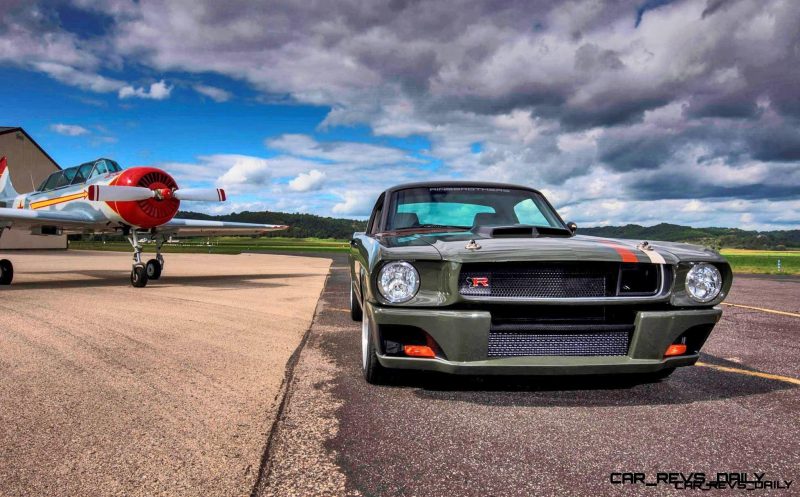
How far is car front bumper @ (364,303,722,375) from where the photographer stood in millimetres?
2643

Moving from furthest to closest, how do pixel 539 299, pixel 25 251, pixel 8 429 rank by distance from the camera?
1. pixel 25 251
2. pixel 539 299
3. pixel 8 429

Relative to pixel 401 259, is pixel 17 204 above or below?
above

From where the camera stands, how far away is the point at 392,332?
2.78 meters

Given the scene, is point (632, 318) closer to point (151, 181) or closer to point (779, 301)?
point (779, 301)

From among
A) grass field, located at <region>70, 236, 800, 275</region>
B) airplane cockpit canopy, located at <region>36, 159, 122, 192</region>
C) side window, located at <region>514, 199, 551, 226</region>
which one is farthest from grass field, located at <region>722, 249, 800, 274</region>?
airplane cockpit canopy, located at <region>36, 159, 122, 192</region>

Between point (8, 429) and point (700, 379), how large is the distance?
4296 mm

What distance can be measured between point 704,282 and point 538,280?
1066 mm

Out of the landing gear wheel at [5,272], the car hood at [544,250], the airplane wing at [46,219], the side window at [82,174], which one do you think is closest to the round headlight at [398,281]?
the car hood at [544,250]

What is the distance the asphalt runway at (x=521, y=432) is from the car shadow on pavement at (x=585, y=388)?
0.01 m

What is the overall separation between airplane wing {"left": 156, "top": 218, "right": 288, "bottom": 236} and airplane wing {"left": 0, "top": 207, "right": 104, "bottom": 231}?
221 centimetres

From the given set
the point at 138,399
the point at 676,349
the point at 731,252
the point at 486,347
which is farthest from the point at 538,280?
the point at 731,252

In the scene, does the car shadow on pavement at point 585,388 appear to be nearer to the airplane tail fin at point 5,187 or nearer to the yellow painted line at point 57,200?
the yellow painted line at point 57,200

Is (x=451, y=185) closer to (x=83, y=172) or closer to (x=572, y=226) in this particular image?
(x=572, y=226)

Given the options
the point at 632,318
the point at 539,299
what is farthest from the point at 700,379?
the point at 539,299
